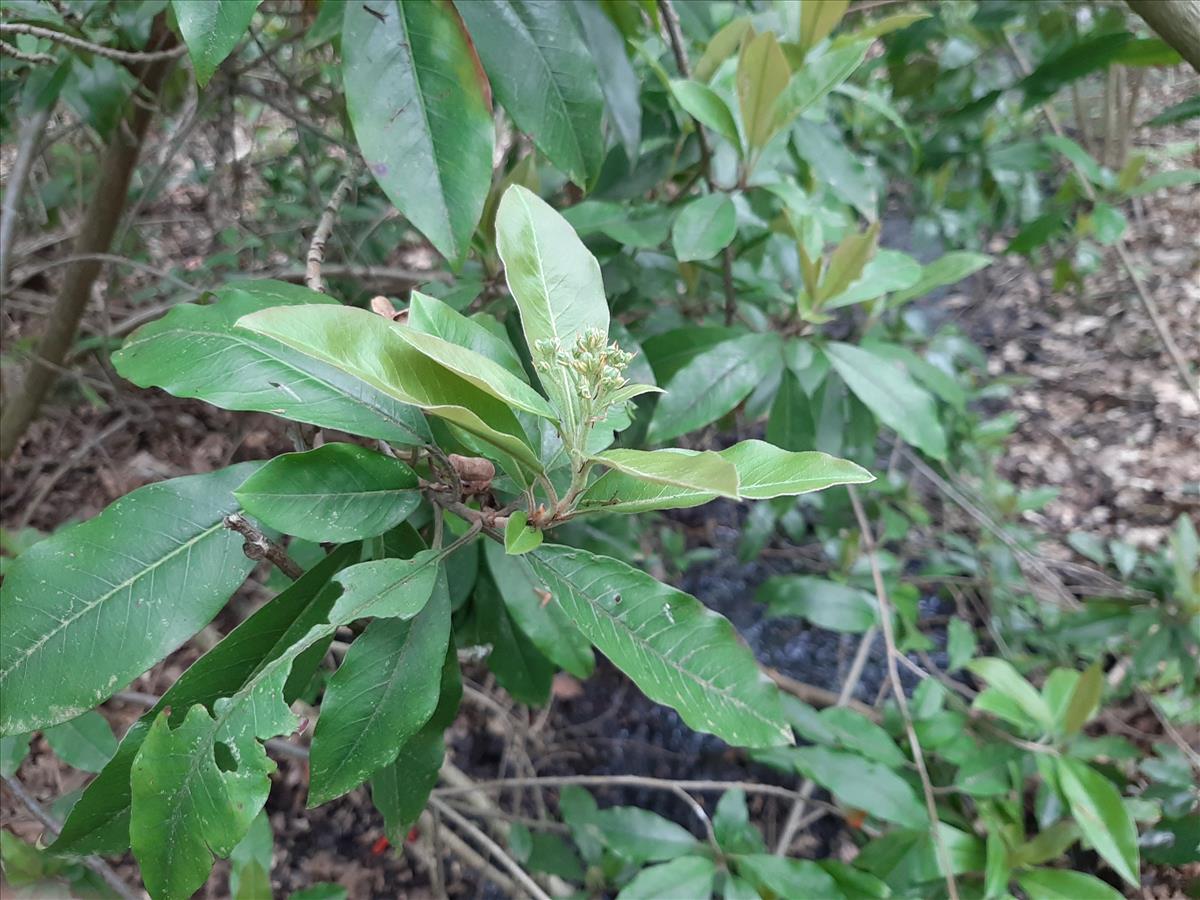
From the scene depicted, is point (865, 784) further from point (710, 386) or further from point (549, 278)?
point (549, 278)

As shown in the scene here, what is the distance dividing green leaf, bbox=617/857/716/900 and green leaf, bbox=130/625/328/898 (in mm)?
687

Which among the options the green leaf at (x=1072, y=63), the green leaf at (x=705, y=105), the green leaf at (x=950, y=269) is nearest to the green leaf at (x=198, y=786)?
the green leaf at (x=705, y=105)

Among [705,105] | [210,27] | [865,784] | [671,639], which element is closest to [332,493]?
[671,639]

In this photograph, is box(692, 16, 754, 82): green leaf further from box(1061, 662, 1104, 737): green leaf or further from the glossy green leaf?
box(1061, 662, 1104, 737): green leaf

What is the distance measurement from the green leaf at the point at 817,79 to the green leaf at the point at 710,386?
1.07 feet

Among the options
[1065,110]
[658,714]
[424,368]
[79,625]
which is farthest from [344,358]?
[1065,110]

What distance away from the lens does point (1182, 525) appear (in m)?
1.73

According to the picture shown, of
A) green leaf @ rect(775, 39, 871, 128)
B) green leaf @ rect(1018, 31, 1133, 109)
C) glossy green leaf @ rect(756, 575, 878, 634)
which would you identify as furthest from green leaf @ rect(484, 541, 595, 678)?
green leaf @ rect(1018, 31, 1133, 109)

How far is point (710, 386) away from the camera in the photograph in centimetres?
108

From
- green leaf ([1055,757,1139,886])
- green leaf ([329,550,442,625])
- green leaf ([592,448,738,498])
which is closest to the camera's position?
green leaf ([592,448,738,498])

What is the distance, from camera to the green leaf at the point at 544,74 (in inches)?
32.4

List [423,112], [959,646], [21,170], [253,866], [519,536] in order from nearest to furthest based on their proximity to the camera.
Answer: [519,536] < [423,112] < [253,866] < [21,170] < [959,646]

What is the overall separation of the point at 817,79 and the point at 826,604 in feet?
3.65

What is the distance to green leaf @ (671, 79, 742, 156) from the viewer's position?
0.92m
